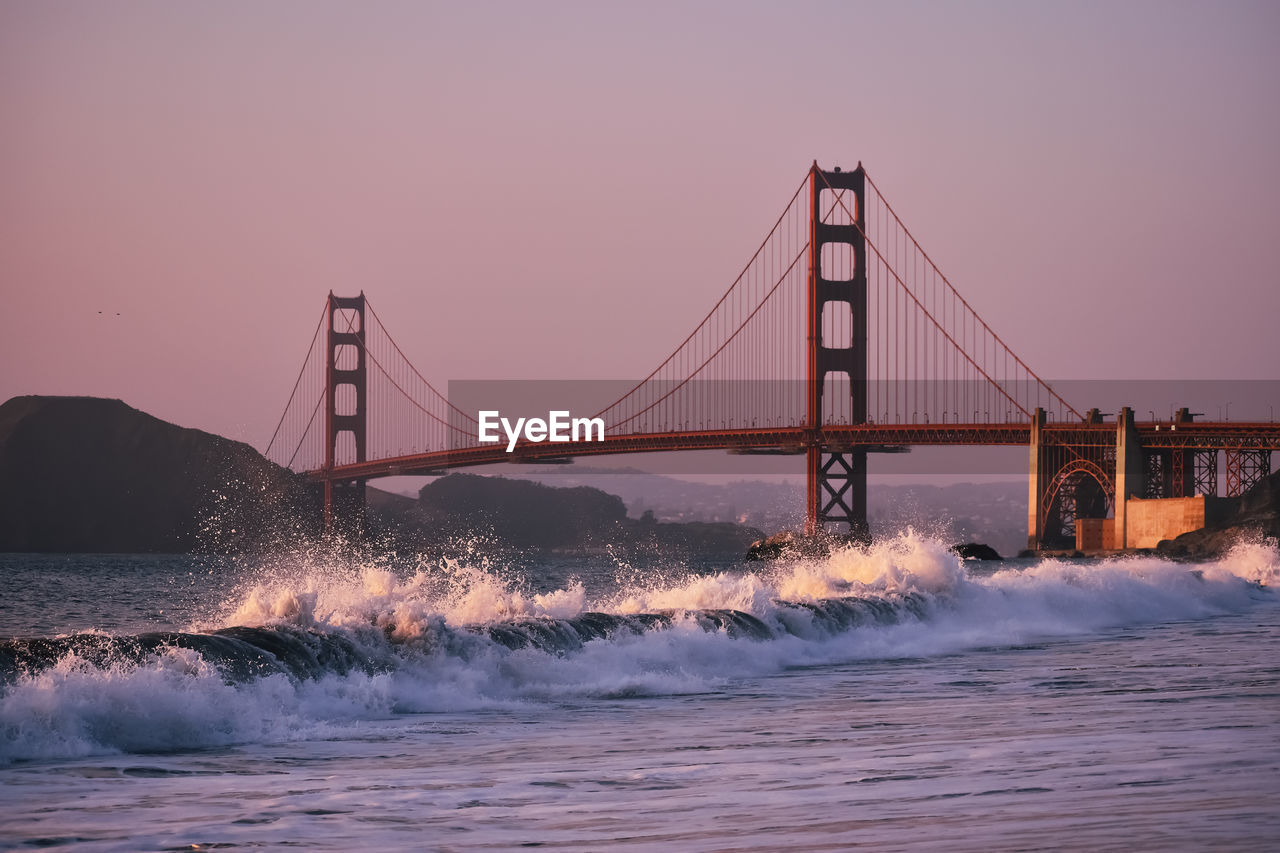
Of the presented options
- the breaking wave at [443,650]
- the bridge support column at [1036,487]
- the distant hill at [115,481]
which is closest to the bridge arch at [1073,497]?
the bridge support column at [1036,487]

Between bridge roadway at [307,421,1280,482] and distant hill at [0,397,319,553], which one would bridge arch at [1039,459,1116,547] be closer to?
bridge roadway at [307,421,1280,482]

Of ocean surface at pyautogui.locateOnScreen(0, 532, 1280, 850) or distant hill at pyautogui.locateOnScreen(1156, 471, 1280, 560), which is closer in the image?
→ ocean surface at pyautogui.locateOnScreen(0, 532, 1280, 850)

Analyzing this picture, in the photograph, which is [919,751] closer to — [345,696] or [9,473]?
[345,696]

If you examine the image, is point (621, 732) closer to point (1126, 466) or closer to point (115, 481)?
point (1126, 466)

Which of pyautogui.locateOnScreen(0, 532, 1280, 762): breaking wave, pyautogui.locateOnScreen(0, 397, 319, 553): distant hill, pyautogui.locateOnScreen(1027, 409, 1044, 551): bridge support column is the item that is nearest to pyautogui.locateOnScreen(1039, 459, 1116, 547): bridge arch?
pyautogui.locateOnScreen(1027, 409, 1044, 551): bridge support column

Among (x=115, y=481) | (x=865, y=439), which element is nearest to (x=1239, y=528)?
(x=865, y=439)

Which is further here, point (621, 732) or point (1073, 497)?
point (1073, 497)
